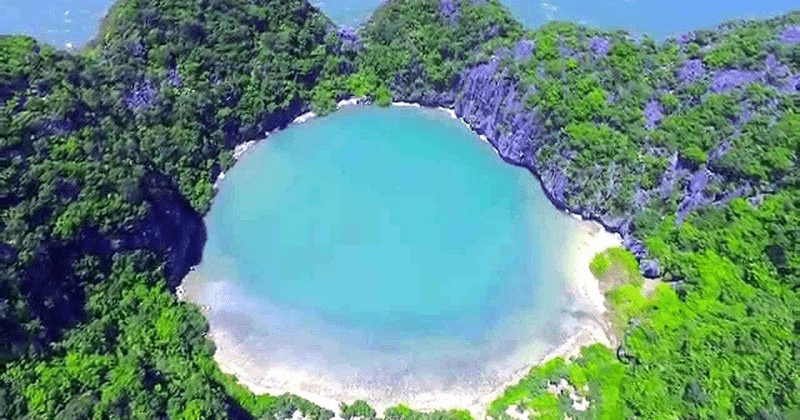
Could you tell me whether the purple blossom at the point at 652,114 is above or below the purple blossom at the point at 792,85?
below

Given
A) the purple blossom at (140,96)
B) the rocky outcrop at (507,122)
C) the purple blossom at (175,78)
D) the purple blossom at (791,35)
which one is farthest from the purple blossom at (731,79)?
the purple blossom at (140,96)

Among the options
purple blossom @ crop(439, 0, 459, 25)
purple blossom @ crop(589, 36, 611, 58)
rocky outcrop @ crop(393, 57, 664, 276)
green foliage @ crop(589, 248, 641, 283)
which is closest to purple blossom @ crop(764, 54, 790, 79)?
rocky outcrop @ crop(393, 57, 664, 276)

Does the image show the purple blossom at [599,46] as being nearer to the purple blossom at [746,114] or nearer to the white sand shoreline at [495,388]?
the purple blossom at [746,114]

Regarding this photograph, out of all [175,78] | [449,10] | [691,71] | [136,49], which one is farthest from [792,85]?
[136,49]

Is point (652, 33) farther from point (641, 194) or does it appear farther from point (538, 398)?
point (538, 398)

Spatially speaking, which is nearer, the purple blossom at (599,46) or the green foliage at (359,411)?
the green foliage at (359,411)

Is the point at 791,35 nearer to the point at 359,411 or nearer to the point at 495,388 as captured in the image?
the point at 495,388

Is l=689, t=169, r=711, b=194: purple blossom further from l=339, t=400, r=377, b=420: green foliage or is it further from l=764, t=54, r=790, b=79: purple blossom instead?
l=339, t=400, r=377, b=420: green foliage

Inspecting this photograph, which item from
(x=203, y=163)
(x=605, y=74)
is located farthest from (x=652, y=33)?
(x=203, y=163)
